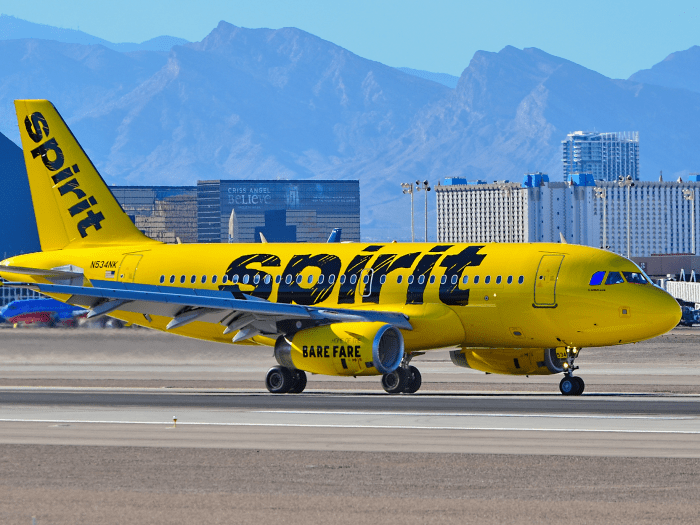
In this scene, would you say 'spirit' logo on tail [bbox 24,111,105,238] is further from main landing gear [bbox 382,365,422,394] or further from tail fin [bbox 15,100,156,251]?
main landing gear [bbox 382,365,422,394]

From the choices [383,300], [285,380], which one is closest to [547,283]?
[383,300]

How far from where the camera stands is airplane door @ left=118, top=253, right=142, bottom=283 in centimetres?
4875

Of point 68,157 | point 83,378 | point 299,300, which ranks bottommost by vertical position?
point 83,378

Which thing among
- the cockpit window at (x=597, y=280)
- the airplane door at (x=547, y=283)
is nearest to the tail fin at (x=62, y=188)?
the airplane door at (x=547, y=283)

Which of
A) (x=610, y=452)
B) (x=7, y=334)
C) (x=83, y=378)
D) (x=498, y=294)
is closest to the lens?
(x=610, y=452)

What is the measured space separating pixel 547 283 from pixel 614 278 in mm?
2136

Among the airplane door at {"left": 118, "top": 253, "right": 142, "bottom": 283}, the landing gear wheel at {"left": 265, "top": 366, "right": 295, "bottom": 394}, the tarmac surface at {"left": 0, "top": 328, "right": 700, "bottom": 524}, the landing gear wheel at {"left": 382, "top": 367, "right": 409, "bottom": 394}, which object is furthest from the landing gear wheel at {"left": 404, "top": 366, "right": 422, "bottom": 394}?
the airplane door at {"left": 118, "top": 253, "right": 142, "bottom": 283}

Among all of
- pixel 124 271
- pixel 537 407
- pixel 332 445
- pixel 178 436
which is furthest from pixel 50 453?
pixel 124 271

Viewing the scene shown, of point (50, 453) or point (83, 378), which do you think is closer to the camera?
point (50, 453)

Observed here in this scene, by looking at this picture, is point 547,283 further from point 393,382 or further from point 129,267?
point 129,267

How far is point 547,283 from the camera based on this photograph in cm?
4038

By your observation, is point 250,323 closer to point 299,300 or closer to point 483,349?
point 299,300

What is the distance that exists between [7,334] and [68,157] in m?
30.1

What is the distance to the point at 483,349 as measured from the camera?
4331cm
